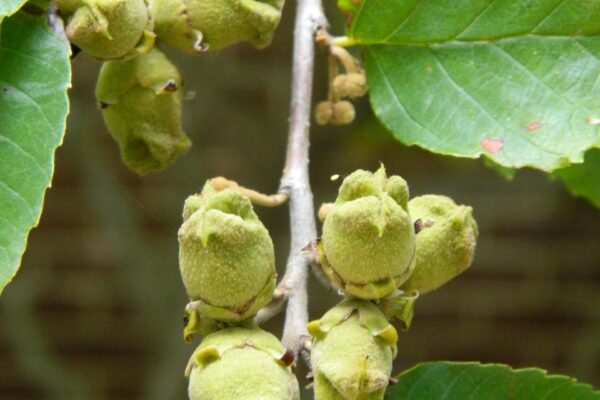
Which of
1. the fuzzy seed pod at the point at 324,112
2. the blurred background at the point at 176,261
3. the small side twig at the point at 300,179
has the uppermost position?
the small side twig at the point at 300,179

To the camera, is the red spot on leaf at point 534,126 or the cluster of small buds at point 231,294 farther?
the red spot on leaf at point 534,126

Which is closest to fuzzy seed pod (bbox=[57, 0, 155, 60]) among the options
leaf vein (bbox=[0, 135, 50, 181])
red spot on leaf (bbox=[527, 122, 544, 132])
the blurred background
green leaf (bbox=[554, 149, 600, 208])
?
leaf vein (bbox=[0, 135, 50, 181])

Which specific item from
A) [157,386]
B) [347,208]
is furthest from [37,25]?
[157,386]

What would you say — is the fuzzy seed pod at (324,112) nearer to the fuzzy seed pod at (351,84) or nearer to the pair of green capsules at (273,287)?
the fuzzy seed pod at (351,84)

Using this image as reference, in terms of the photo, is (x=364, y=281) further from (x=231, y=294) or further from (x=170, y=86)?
(x=170, y=86)

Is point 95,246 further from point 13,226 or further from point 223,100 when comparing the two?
point 13,226

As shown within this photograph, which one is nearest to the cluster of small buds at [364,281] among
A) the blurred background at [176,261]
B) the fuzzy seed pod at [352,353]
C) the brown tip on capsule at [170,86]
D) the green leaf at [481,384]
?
the fuzzy seed pod at [352,353]
